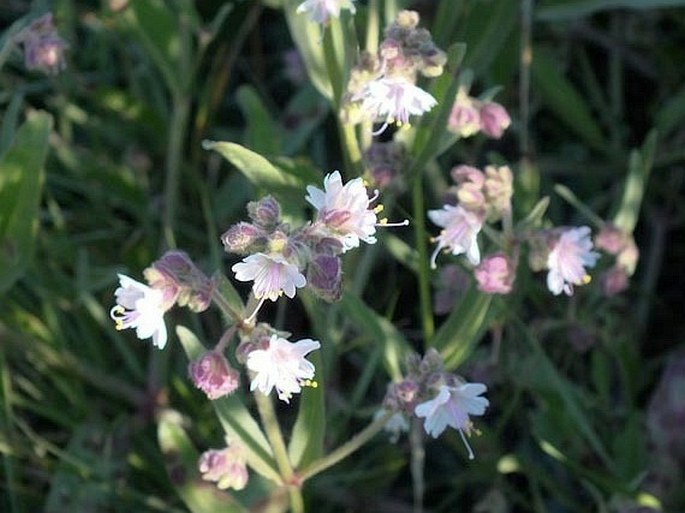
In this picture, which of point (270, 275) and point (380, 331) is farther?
point (380, 331)

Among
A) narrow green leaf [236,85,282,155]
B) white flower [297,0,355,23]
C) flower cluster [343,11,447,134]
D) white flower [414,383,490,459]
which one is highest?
white flower [297,0,355,23]

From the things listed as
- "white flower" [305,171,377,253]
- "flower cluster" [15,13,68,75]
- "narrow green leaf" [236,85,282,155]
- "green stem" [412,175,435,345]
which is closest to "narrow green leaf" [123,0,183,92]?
"narrow green leaf" [236,85,282,155]

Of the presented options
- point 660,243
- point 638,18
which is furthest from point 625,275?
point 638,18

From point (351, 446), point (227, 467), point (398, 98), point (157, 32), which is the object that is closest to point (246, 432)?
point (227, 467)

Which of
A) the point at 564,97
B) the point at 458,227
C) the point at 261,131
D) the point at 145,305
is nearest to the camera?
the point at 145,305

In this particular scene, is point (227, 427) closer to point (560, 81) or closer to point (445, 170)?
point (445, 170)

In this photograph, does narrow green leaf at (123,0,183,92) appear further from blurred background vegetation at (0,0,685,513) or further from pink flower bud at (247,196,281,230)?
pink flower bud at (247,196,281,230)

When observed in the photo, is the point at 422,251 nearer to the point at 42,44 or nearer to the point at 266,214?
the point at 266,214
